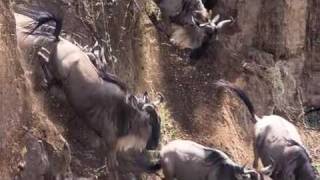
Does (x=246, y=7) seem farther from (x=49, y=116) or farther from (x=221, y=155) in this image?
(x=49, y=116)

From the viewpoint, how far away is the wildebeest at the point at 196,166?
9077mm

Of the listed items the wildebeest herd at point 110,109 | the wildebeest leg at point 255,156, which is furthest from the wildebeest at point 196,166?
the wildebeest leg at point 255,156

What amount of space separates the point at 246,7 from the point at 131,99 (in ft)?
18.6

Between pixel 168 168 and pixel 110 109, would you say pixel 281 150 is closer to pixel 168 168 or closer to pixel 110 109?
pixel 168 168

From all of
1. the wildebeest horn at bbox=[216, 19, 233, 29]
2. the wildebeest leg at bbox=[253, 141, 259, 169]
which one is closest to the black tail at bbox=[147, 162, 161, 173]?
the wildebeest leg at bbox=[253, 141, 259, 169]

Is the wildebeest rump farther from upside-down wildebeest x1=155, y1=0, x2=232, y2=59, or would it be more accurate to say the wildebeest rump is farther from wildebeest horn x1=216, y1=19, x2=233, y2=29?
wildebeest horn x1=216, y1=19, x2=233, y2=29

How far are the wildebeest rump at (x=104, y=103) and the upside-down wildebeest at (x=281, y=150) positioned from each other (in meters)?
2.07

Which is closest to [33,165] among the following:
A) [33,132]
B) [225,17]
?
[33,132]

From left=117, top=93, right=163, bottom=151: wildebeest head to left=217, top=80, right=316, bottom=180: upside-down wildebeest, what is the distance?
6.37 feet

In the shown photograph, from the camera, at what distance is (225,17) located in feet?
44.9

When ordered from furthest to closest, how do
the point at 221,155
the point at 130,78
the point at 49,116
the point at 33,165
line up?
1. the point at 130,78
2. the point at 221,155
3. the point at 49,116
4. the point at 33,165

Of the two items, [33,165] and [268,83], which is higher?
[33,165]

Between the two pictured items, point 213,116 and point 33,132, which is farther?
point 213,116

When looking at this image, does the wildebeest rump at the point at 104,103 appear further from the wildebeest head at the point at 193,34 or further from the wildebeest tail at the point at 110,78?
the wildebeest head at the point at 193,34
